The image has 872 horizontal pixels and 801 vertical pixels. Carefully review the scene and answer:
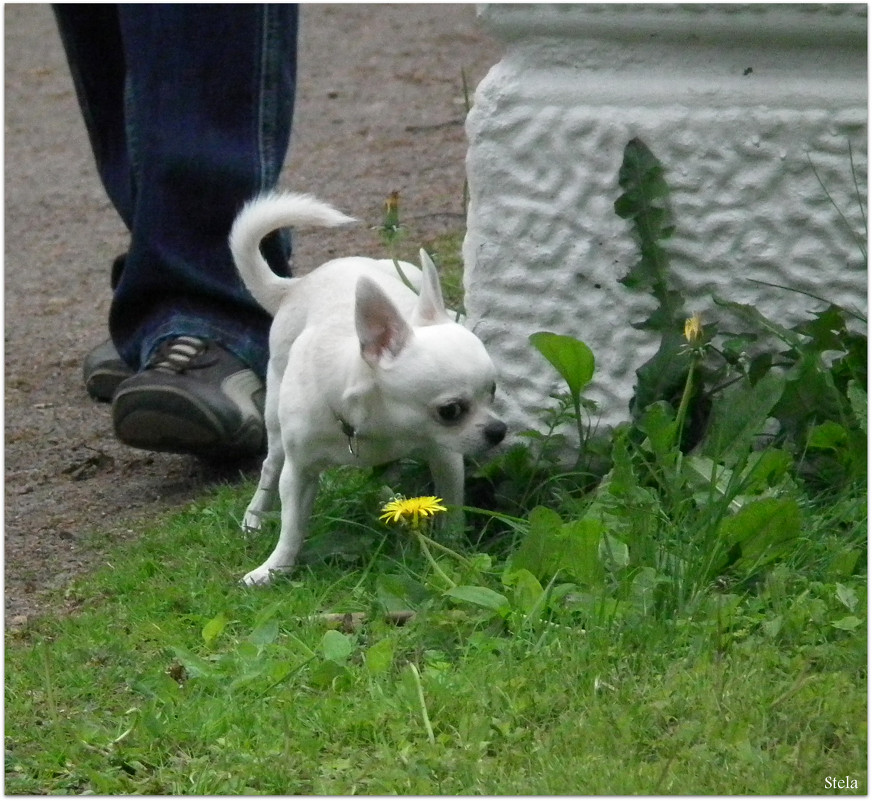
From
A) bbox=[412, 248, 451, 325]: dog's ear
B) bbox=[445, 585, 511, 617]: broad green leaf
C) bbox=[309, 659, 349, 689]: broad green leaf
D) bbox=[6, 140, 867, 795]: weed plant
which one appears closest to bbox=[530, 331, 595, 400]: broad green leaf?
bbox=[6, 140, 867, 795]: weed plant

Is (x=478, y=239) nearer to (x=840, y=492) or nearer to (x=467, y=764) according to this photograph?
(x=840, y=492)

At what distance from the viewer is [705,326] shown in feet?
9.69

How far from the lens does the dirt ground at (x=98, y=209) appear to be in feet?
11.8

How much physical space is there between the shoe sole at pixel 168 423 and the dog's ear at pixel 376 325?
86 cm

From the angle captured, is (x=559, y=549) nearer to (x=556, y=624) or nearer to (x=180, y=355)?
(x=556, y=624)

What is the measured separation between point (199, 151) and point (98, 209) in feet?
10.9

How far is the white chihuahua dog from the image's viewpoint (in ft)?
8.93

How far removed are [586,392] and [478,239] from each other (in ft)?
1.37

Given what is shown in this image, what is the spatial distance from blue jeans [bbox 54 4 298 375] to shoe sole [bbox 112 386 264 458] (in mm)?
301

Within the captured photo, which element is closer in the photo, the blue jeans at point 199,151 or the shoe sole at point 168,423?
the shoe sole at point 168,423

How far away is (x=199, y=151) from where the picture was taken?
3.67 meters

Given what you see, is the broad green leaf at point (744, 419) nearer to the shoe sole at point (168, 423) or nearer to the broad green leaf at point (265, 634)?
the broad green leaf at point (265, 634)

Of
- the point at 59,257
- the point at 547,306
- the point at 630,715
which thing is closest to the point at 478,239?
the point at 547,306

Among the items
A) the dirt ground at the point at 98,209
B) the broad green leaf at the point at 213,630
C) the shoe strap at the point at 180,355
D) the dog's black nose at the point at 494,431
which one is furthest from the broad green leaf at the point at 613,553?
the shoe strap at the point at 180,355
